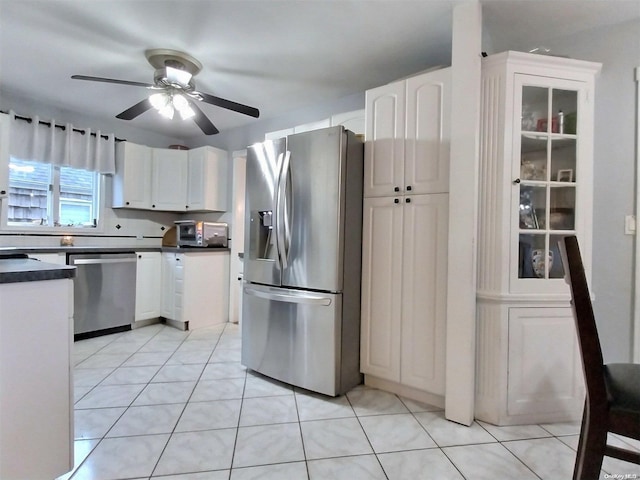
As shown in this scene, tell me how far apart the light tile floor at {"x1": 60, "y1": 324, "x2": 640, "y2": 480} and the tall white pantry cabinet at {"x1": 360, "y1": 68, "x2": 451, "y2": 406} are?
0.26m

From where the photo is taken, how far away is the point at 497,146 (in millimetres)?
1808

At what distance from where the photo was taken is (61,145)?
3.31 metres

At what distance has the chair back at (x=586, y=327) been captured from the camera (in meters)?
1.10

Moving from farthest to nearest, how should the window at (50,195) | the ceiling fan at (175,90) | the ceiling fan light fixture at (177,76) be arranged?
1. the window at (50,195)
2. the ceiling fan at (175,90)
3. the ceiling fan light fixture at (177,76)

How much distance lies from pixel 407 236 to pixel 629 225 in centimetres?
132

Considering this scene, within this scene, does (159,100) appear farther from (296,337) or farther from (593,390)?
(593,390)

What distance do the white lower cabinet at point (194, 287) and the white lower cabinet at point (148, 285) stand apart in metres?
0.07

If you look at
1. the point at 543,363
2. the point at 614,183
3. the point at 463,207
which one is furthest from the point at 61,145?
the point at 614,183

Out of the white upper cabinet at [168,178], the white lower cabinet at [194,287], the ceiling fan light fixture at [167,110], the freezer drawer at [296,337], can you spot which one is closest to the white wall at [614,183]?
the freezer drawer at [296,337]

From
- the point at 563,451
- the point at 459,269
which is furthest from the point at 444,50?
the point at 563,451

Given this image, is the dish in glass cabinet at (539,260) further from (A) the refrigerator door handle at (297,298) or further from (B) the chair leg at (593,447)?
(A) the refrigerator door handle at (297,298)

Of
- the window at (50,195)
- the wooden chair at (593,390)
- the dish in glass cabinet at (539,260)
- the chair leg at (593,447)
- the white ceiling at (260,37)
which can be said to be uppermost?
the white ceiling at (260,37)

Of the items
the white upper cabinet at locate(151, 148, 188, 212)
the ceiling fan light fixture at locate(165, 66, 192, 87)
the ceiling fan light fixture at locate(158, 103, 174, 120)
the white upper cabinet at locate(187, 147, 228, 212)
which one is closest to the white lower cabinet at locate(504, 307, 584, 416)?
the ceiling fan light fixture at locate(165, 66, 192, 87)

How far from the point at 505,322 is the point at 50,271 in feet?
7.21
